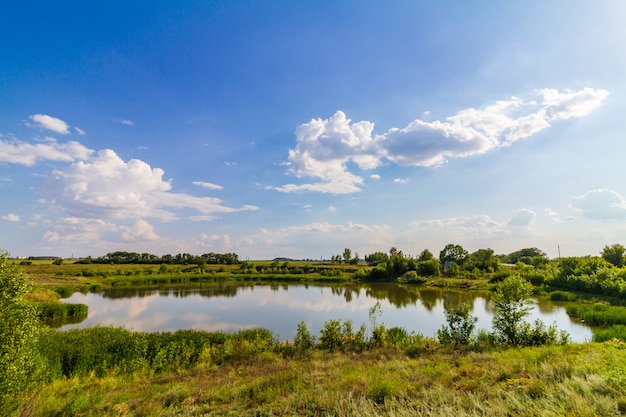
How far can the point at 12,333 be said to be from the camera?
6.58 metres

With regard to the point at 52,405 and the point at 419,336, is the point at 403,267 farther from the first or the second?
the point at 52,405

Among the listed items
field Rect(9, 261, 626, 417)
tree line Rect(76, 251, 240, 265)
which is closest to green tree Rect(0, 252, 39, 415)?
field Rect(9, 261, 626, 417)

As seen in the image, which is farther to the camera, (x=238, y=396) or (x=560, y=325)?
(x=560, y=325)

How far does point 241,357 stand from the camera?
51.3ft

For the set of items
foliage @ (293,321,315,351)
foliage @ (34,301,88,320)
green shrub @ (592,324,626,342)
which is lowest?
foliage @ (34,301,88,320)

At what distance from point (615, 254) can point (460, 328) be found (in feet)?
259

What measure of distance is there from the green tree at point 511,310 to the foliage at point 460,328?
134 centimetres

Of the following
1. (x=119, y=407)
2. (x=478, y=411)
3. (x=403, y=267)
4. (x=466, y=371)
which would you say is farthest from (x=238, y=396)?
(x=403, y=267)

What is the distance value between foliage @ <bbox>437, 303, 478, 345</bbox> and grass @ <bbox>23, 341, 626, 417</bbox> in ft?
15.2

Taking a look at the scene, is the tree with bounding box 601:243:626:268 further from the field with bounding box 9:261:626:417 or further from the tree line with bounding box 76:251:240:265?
the tree line with bounding box 76:251:240:265

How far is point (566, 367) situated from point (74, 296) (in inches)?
2345

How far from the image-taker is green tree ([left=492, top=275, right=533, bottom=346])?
15812 mm

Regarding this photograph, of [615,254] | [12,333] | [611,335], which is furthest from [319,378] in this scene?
[615,254]

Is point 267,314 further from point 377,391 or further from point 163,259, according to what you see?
point 163,259
